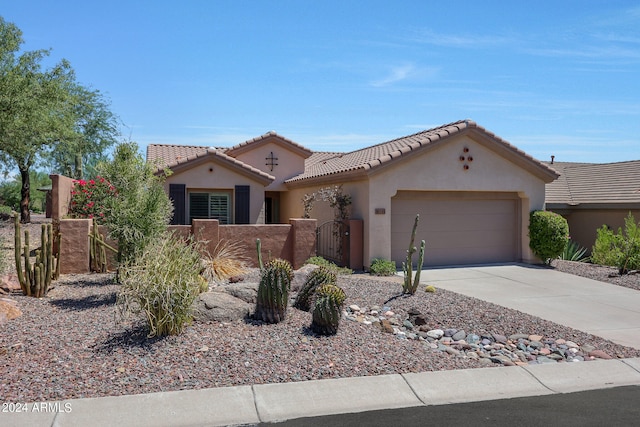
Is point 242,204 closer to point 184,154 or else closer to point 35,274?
point 184,154

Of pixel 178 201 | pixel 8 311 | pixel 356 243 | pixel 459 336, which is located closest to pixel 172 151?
pixel 178 201

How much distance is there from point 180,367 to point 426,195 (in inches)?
458

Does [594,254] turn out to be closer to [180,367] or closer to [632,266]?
[632,266]

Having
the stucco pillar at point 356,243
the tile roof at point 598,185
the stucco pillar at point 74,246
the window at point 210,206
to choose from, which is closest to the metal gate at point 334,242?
the stucco pillar at point 356,243

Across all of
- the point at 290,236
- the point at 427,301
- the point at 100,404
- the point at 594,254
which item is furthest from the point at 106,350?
the point at 594,254

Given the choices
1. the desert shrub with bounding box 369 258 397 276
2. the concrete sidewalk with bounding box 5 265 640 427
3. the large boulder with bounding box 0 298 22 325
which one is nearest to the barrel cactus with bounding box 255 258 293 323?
the concrete sidewalk with bounding box 5 265 640 427

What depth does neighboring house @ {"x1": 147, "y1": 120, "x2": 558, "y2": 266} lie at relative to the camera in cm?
1559

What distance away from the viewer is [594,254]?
1822 cm

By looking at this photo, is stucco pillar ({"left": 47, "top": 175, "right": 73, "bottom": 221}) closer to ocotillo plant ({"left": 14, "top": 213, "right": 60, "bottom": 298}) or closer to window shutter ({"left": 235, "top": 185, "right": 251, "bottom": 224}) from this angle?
ocotillo plant ({"left": 14, "top": 213, "right": 60, "bottom": 298})

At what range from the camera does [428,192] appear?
16719mm

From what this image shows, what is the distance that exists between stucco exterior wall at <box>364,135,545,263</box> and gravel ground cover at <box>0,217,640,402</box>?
5925mm

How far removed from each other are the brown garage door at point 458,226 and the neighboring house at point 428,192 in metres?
0.03

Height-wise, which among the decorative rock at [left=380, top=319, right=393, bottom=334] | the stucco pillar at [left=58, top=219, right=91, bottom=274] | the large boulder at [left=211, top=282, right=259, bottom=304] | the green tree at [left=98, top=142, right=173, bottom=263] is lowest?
the decorative rock at [left=380, top=319, right=393, bottom=334]

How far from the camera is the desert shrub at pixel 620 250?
1531 centimetres
